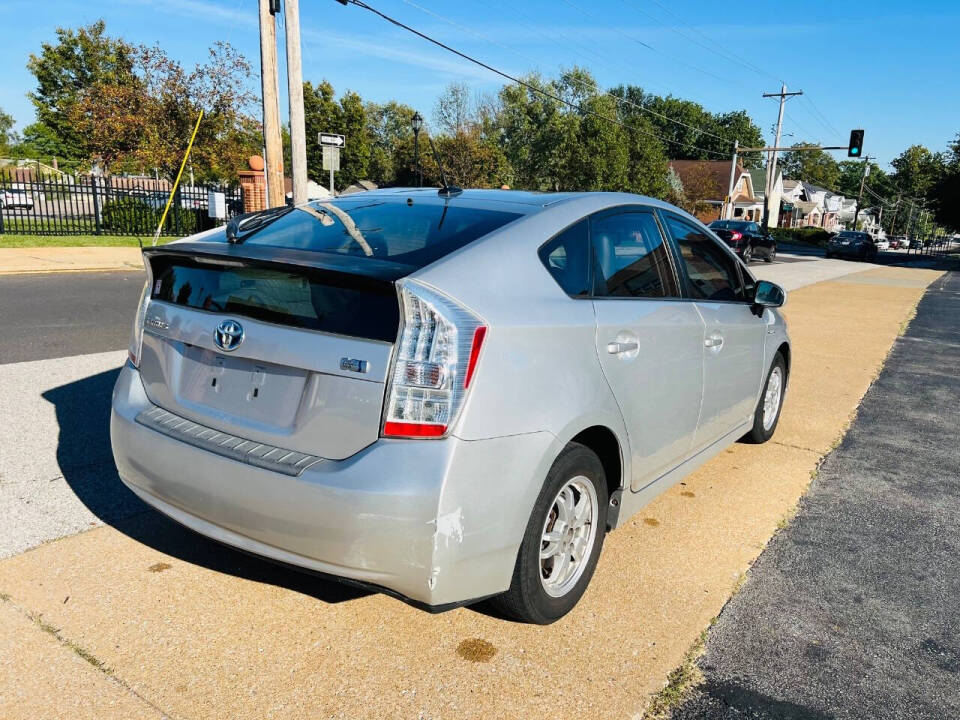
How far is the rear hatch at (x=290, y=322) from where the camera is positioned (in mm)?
2307

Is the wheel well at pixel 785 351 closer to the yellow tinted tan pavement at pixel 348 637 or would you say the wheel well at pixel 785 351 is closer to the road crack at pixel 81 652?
the yellow tinted tan pavement at pixel 348 637

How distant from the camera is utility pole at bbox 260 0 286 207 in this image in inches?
609

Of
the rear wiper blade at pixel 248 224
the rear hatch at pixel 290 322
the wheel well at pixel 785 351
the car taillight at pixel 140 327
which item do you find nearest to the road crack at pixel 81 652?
the rear hatch at pixel 290 322

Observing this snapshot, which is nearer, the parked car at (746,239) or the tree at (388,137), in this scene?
the parked car at (746,239)

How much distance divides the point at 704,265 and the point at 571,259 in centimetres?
139

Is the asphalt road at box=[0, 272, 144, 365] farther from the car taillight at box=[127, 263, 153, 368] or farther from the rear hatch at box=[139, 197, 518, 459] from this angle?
the rear hatch at box=[139, 197, 518, 459]

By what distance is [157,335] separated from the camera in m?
2.86

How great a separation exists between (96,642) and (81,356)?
15.6ft

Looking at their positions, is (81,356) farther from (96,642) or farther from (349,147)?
(349,147)

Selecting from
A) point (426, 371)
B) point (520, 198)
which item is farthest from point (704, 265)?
point (426, 371)

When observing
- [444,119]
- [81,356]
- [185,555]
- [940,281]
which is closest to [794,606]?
[185,555]

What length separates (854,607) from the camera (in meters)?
3.07

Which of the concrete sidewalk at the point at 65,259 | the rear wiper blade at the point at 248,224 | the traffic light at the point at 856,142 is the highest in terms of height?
the traffic light at the point at 856,142

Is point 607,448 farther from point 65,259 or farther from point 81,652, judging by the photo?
point 65,259
